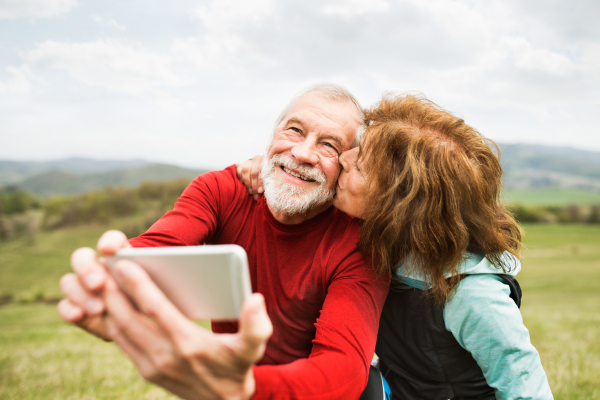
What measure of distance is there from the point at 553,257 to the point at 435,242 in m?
35.2

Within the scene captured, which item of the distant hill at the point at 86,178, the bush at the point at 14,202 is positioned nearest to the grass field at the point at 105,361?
the bush at the point at 14,202

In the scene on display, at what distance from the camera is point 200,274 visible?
Result: 1.16 metres

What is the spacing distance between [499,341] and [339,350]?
2.95 feet

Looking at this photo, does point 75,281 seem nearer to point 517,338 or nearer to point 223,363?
point 223,363

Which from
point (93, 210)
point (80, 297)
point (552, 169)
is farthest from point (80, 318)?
point (552, 169)

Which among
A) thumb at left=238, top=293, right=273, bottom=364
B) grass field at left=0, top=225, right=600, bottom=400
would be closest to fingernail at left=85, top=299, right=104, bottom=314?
thumb at left=238, top=293, right=273, bottom=364

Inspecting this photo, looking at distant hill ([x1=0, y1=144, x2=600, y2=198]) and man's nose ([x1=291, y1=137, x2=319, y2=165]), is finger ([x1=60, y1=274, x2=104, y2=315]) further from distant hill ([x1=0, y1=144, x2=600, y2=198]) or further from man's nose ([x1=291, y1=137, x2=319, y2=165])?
distant hill ([x1=0, y1=144, x2=600, y2=198])

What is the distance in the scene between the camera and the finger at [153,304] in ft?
3.54

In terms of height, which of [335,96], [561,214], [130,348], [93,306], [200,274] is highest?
[335,96]

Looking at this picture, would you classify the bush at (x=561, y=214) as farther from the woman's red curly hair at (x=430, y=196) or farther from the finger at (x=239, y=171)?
the finger at (x=239, y=171)

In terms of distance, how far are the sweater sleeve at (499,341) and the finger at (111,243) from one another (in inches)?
68.4

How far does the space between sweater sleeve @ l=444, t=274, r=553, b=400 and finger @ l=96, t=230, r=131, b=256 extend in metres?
1.74

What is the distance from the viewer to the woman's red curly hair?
2059 mm

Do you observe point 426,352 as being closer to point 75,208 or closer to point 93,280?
point 93,280
